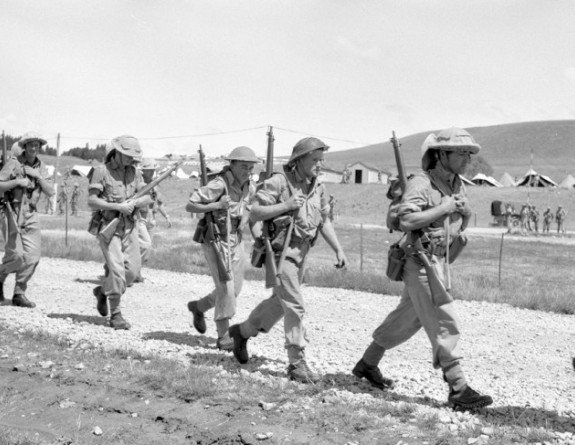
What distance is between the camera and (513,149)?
16812cm

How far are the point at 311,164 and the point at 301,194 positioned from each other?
27 cm

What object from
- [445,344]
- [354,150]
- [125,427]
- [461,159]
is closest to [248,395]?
[125,427]

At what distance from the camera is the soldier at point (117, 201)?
9484 millimetres

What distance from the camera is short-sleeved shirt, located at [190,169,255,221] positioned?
839 centimetres

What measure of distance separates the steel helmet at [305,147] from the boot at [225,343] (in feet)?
7.54

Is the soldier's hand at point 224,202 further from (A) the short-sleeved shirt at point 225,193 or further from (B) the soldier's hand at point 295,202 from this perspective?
(B) the soldier's hand at point 295,202

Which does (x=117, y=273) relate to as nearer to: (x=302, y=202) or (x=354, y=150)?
(x=302, y=202)

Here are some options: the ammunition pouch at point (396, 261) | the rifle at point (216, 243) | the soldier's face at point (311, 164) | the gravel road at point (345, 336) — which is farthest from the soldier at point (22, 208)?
the ammunition pouch at point (396, 261)

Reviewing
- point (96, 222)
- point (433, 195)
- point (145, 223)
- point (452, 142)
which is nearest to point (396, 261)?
point (433, 195)

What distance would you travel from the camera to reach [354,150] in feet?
645

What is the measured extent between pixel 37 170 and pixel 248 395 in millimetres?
5839

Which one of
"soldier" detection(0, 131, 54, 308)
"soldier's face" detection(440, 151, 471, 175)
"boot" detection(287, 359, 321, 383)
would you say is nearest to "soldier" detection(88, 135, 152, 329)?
"soldier" detection(0, 131, 54, 308)

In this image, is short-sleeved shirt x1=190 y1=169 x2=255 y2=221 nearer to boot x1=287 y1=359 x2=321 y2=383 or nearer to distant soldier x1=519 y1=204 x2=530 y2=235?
boot x1=287 y1=359 x2=321 y2=383

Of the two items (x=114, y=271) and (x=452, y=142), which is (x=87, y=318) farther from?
(x=452, y=142)
